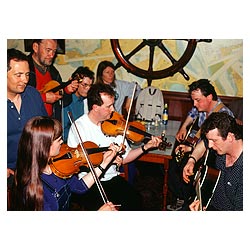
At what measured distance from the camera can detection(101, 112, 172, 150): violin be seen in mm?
3021

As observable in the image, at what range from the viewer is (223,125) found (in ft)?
9.80

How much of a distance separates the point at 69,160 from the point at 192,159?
2.57 ft

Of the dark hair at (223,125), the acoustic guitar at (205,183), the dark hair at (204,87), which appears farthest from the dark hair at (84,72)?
the acoustic guitar at (205,183)

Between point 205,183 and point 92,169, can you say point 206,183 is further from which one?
point 92,169

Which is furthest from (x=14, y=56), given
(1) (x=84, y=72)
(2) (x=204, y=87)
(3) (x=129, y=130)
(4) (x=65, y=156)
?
(2) (x=204, y=87)

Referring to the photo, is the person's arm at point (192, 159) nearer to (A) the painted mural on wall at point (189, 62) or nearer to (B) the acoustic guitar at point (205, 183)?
(B) the acoustic guitar at point (205, 183)

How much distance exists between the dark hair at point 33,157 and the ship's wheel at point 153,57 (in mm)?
581

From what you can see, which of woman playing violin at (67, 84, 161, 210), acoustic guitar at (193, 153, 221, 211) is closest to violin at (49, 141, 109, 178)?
woman playing violin at (67, 84, 161, 210)

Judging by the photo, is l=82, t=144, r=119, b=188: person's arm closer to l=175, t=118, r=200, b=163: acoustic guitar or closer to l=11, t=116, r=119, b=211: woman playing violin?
l=11, t=116, r=119, b=211: woman playing violin

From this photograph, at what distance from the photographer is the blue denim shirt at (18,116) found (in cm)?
297
